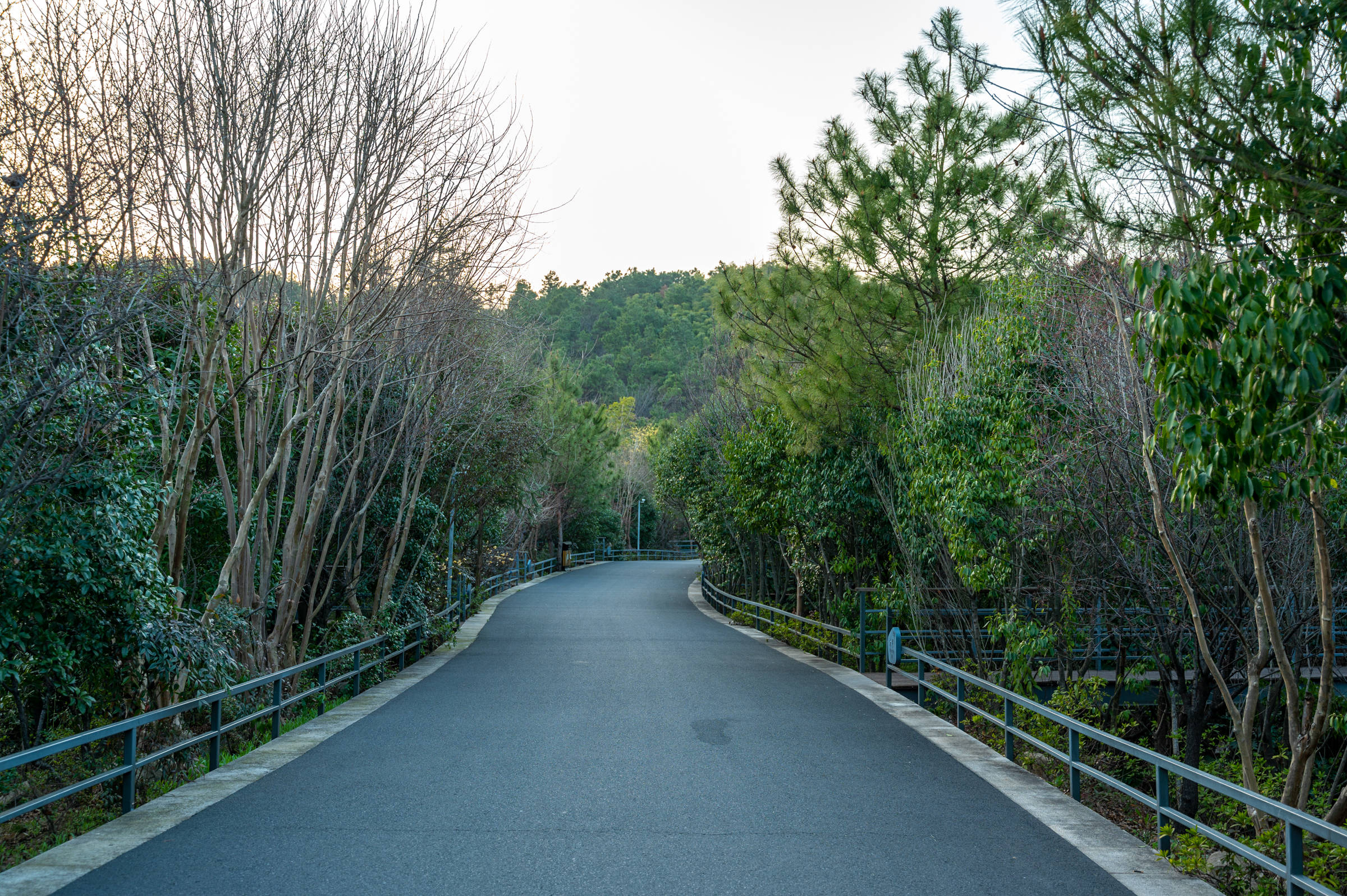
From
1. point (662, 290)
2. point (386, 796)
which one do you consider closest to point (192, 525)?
point (386, 796)

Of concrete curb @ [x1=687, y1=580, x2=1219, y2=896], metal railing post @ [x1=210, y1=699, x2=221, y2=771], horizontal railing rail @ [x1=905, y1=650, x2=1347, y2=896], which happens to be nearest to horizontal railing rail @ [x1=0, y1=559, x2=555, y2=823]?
metal railing post @ [x1=210, y1=699, x2=221, y2=771]

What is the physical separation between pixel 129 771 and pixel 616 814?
141 inches

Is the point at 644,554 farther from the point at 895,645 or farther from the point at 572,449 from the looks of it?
the point at 895,645

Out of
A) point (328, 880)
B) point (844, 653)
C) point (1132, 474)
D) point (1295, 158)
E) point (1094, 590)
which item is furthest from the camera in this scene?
point (844, 653)

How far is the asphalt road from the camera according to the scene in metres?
6.24

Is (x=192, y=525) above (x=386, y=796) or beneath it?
above

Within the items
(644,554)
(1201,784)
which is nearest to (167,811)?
(1201,784)

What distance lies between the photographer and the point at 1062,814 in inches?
313

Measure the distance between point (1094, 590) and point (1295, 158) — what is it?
300 inches

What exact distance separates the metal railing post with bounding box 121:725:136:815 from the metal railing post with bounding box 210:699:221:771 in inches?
51.8

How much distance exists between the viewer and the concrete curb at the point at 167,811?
6203 millimetres

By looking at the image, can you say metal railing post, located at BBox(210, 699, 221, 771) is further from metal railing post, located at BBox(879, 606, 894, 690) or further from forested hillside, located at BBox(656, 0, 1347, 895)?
metal railing post, located at BBox(879, 606, 894, 690)

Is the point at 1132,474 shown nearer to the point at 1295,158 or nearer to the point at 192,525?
the point at 1295,158

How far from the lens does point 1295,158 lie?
4.84 metres
